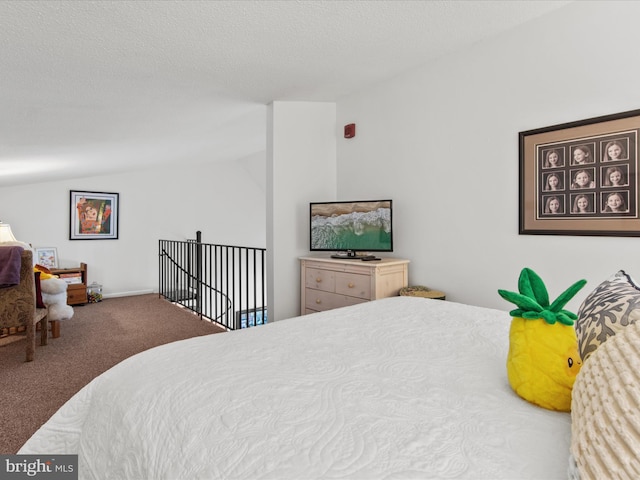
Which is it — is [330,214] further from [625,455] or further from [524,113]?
[625,455]

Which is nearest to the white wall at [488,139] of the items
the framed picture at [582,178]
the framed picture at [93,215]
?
the framed picture at [582,178]

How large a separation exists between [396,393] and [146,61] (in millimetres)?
2308

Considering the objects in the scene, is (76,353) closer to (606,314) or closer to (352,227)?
(352,227)

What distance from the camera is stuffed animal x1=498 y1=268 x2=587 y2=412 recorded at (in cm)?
80

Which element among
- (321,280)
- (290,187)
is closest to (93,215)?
(290,187)

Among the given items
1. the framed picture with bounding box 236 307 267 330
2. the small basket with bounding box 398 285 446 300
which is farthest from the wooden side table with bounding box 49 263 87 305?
the small basket with bounding box 398 285 446 300

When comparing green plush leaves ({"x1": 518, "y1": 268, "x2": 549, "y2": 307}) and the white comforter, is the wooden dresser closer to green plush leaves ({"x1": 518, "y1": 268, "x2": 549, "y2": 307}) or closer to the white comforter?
the white comforter

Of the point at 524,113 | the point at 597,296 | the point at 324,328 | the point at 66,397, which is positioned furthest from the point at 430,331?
the point at 66,397

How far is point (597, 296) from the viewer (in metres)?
0.98

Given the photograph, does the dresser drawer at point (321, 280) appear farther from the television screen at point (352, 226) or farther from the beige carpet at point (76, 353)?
the beige carpet at point (76, 353)

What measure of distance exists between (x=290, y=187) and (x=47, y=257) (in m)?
4.27

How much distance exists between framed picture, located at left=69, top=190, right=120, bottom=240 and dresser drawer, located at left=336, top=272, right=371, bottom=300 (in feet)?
15.2

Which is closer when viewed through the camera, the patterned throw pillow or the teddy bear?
the patterned throw pillow

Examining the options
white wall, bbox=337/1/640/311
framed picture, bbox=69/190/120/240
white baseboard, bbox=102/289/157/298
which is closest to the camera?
white wall, bbox=337/1/640/311
